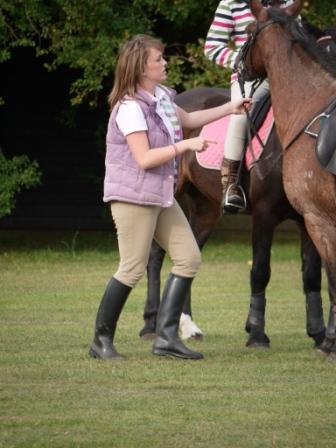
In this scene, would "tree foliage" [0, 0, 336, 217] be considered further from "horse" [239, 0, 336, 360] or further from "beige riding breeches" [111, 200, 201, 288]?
"beige riding breeches" [111, 200, 201, 288]

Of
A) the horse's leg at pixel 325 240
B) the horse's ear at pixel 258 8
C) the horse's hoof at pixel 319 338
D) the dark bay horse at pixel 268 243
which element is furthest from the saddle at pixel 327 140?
the horse's hoof at pixel 319 338

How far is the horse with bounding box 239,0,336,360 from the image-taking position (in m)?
8.41

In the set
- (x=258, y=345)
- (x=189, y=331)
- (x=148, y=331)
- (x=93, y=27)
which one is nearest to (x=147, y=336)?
(x=148, y=331)

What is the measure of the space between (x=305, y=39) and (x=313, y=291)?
80.8 inches

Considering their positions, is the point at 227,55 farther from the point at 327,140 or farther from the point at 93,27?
the point at 93,27

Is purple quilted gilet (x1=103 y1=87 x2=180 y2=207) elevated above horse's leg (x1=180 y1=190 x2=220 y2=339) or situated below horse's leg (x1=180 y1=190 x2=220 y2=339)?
above

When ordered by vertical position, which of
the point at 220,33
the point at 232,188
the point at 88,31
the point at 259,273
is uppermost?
the point at 220,33

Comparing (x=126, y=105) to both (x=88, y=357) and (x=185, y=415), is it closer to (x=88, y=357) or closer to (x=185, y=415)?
(x=88, y=357)

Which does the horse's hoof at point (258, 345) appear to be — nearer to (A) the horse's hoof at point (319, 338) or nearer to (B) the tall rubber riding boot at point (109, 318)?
(A) the horse's hoof at point (319, 338)

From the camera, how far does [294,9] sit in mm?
9055

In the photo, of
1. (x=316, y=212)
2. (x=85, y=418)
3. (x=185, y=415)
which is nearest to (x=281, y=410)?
(x=185, y=415)

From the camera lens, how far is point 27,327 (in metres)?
11.1

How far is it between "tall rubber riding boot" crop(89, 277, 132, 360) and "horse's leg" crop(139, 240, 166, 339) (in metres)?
1.64

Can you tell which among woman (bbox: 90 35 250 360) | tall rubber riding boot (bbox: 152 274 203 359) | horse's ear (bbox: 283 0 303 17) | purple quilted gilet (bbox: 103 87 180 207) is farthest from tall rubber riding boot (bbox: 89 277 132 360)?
horse's ear (bbox: 283 0 303 17)
